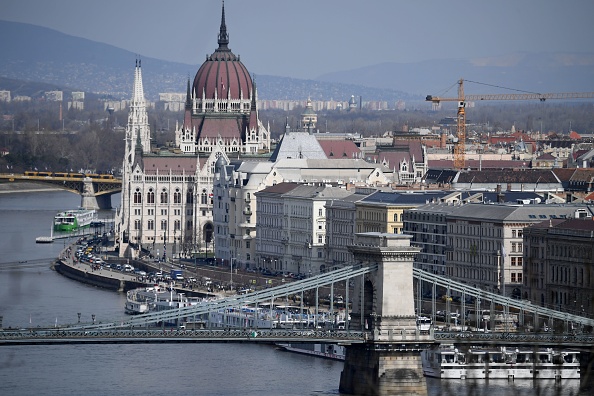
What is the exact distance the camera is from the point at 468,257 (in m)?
58.2

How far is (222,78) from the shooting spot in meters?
102

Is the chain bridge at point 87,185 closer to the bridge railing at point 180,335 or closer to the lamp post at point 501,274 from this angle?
the lamp post at point 501,274

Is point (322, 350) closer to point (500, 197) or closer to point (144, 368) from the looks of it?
point (144, 368)

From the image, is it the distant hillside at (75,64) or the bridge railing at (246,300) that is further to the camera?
the distant hillside at (75,64)

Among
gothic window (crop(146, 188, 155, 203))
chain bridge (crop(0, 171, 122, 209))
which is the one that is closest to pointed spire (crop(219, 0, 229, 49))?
chain bridge (crop(0, 171, 122, 209))

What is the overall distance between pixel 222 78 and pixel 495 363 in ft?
190

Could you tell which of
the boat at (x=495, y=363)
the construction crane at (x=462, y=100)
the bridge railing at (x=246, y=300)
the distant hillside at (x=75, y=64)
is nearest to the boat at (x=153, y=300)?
the boat at (x=495, y=363)

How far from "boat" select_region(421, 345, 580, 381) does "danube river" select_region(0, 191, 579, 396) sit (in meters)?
0.54

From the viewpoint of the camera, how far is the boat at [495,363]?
4469 centimetres

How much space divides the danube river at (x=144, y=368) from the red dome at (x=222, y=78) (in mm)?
38524

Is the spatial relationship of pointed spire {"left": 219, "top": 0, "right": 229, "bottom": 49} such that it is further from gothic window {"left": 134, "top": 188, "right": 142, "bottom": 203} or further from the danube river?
the danube river

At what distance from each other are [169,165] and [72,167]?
51.0m

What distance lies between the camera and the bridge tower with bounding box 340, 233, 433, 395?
4041cm

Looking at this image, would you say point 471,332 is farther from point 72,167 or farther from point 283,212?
point 72,167
